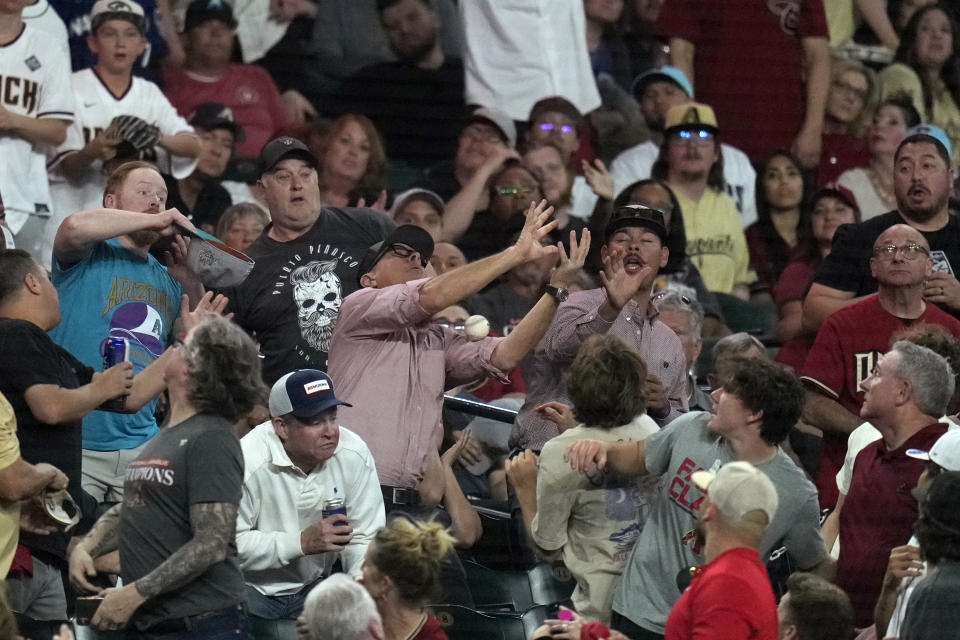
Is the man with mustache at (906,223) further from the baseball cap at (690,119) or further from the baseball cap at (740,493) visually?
the baseball cap at (740,493)

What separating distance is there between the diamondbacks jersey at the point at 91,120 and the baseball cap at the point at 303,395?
242 cm

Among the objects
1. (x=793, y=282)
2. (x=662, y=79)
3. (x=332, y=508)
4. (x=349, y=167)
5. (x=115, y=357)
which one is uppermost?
(x=662, y=79)

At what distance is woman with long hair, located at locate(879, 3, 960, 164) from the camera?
8.78 m

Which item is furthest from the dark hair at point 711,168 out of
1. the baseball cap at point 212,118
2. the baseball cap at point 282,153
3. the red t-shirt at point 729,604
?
the red t-shirt at point 729,604

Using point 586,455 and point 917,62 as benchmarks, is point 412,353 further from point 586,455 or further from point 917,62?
point 917,62

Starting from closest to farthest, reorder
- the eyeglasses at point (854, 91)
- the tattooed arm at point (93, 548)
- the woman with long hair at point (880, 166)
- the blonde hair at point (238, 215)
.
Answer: the tattooed arm at point (93, 548) → the blonde hair at point (238, 215) → the woman with long hair at point (880, 166) → the eyeglasses at point (854, 91)

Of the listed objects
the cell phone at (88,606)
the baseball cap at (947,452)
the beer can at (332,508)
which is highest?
the baseball cap at (947,452)

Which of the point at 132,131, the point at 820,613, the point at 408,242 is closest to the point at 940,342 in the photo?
the point at 820,613

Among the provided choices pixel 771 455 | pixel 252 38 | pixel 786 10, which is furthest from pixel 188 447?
pixel 786 10

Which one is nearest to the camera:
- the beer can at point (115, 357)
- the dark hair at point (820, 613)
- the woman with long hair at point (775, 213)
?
the dark hair at point (820, 613)

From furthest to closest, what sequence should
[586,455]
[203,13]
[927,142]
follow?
[203,13]
[927,142]
[586,455]

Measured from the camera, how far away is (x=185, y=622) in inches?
145

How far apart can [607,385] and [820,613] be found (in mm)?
805

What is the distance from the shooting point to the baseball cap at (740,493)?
11.6 feet
